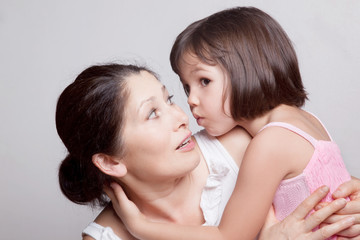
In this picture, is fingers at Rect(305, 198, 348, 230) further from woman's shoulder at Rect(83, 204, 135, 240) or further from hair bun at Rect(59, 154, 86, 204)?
hair bun at Rect(59, 154, 86, 204)

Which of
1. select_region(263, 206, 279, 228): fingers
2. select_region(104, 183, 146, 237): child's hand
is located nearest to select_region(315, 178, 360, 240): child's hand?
select_region(263, 206, 279, 228): fingers

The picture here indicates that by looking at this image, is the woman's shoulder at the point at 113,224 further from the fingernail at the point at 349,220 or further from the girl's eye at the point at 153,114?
the fingernail at the point at 349,220

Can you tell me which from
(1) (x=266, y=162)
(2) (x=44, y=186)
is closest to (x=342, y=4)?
(1) (x=266, y=162)

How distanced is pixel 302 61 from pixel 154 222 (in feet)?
5.51

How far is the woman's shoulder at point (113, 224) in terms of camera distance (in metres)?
2.70

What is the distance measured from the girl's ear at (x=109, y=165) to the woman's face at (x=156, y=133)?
0.28 ft

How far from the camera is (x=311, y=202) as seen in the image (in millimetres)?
2361

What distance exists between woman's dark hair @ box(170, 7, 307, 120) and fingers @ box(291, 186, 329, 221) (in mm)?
372

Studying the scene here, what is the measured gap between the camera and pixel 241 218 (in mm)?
2396

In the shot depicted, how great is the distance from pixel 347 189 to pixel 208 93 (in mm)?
643

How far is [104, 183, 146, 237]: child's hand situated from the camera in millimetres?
2518

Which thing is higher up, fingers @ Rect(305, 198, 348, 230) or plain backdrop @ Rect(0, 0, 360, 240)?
plain backdrop @ Rect(0, 0, 360, 240)

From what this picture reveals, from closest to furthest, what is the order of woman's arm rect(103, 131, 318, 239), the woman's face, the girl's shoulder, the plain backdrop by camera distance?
1. woman's arm rect(103, 131, 318, 239)
2. the woman's face
3. the girl's shoulder
4. the plain backdrop

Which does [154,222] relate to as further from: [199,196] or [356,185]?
[356,185]
